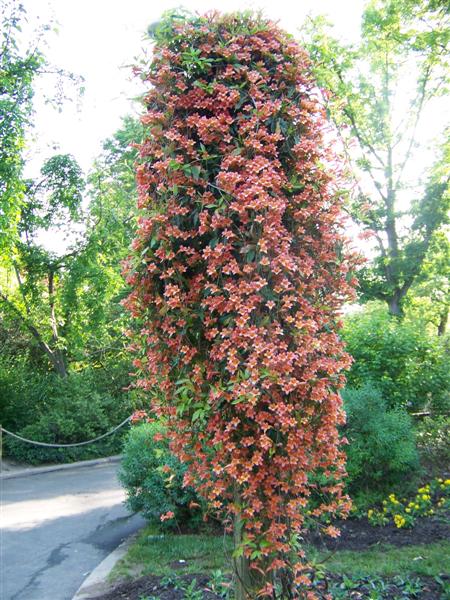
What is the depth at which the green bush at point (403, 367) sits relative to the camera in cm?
696

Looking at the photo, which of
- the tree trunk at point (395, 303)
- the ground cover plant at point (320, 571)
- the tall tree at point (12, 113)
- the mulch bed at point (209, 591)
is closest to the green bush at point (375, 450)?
the ground cover plant at point (320, 571)

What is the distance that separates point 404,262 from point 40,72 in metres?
12.1

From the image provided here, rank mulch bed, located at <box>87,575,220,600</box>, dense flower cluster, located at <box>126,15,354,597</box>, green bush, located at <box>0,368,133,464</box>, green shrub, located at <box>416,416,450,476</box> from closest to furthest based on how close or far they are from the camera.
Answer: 1. dense flower cluster, located at <box>126,15,354,597</box>
2. mulch bed, located at <box>87,575,220,600</box>
3. green shrub, located at <box>416,416,450,476</box>
4. green bush, located at <box>0,368,133,464</box>

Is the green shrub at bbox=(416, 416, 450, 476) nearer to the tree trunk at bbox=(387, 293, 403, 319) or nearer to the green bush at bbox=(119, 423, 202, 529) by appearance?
the green bush at bbox=(119, 423, 202, 529)

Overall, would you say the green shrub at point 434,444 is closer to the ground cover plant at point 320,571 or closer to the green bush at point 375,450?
the green bush at point 375,450

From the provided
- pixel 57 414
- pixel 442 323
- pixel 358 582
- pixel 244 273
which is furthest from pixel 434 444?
pixel 442 323

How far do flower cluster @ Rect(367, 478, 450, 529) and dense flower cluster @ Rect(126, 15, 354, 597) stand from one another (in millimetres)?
2623

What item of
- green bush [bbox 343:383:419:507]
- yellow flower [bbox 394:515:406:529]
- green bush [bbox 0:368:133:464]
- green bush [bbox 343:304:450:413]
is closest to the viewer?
yellow flower [bbox 394:515:406:529]

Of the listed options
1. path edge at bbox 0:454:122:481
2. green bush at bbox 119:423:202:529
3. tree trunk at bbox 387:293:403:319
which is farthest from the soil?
tree trunk at bbox 387:293:403:319

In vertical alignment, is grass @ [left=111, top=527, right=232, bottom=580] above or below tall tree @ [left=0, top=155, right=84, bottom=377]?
below

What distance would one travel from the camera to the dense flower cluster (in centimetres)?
240

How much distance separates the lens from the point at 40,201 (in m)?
12.6

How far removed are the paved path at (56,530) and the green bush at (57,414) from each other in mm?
1331

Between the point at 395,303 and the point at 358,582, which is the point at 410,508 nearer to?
the point at 358,582
